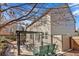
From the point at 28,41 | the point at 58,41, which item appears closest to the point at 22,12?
the point at 28,41

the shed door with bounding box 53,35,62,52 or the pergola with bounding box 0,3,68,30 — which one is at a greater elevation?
the pergola with bounding box 0,3,68,30

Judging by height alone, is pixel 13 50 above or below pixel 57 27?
below

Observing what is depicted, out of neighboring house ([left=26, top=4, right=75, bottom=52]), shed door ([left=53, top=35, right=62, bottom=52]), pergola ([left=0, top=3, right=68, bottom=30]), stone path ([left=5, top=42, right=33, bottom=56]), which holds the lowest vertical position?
stone path ([left=5, top=42, right=33, bottom=56])

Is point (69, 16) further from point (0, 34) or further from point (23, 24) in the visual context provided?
point (0, 34)

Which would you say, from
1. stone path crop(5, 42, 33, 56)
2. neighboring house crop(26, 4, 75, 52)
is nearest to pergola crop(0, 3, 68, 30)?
neighboring house crop(26, 4, 75, 52)

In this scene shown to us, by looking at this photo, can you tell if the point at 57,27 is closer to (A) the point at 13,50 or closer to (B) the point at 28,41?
(B) the point at 28,41

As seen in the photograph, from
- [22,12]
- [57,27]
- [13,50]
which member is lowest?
[13,50]

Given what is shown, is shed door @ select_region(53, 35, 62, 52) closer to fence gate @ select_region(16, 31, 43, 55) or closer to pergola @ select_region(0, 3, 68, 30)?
fence gate @ select_region(16, 31, 43, 55)

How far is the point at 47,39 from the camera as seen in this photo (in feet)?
5.28

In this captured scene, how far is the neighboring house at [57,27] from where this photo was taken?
1.60 meters

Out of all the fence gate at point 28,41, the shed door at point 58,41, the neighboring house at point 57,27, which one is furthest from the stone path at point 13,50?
the shed door at point 58,41

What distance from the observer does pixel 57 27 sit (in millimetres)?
1604

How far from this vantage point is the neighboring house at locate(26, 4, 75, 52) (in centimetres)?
160

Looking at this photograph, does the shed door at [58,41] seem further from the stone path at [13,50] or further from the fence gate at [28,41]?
the stone path at [13,50]
